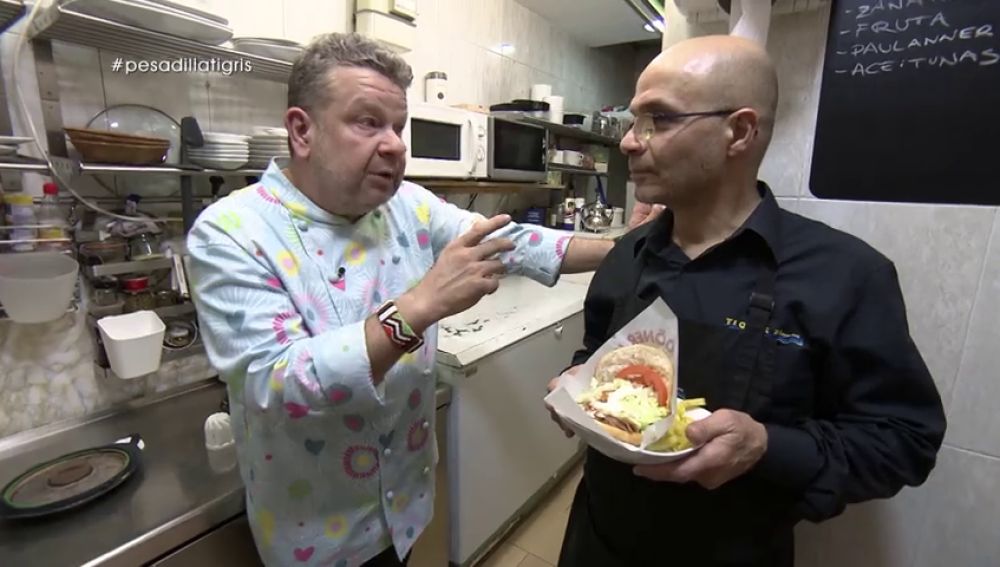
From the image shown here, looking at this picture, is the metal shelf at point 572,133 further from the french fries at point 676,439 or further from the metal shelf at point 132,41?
the french fries at point 676,439

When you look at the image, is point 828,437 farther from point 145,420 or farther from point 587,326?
point 145,420

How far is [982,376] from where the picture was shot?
37.5 inches

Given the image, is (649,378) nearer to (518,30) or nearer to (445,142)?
(445,142)

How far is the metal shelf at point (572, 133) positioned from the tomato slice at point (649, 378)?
73.1 inches

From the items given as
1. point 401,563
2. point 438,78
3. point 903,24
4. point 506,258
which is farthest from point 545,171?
point 401,563

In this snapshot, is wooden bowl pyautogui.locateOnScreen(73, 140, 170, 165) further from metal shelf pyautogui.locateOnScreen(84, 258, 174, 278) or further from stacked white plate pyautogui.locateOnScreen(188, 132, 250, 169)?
metal shelf pyautogui.locateOnScreen(84, 258, 174, 278)

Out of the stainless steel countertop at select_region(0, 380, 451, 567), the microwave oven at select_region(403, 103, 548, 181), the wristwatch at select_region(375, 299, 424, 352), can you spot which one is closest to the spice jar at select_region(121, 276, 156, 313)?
the stainless steel countertop at select_region(0, 380, 451, 567)

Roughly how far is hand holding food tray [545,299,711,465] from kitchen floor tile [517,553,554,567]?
149cm

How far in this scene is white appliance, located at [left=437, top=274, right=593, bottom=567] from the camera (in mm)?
1597

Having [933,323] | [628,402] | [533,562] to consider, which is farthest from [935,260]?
[533,562]

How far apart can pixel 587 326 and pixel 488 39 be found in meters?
2.05

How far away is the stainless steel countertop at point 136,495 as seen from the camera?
2.92ft

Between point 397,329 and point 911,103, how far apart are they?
104cm

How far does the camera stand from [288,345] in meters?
0.73
